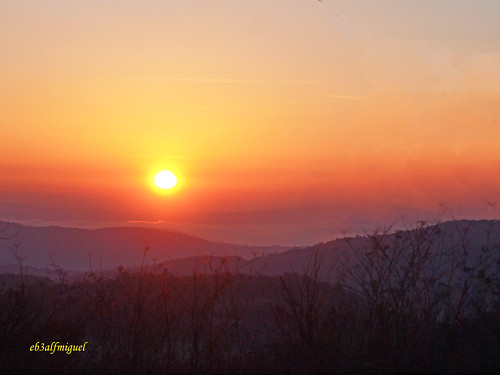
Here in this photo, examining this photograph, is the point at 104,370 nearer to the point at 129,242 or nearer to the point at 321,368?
the point at 321,368

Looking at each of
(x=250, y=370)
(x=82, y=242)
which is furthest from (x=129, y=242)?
(x=250, y=370)

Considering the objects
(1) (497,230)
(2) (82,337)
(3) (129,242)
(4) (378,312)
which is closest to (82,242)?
(3) (129,242)

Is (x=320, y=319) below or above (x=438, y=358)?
above

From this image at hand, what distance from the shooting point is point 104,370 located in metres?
7.16

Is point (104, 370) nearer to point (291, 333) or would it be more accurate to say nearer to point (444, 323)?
point (291, 333)

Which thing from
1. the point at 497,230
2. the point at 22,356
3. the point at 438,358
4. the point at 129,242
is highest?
the point at 129,242

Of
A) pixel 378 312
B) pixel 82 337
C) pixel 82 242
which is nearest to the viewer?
pixel 378 312

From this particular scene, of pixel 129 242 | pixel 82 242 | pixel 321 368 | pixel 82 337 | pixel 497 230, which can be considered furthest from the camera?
pixel 82 242

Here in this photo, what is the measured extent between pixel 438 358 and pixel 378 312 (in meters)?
0.86

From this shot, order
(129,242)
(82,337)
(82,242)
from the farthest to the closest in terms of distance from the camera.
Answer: (82,242), (129,242), (82,337)

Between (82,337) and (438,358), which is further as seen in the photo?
(82,337)

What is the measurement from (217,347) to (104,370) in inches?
56.0

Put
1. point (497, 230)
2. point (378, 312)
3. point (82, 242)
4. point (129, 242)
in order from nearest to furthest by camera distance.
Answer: point (378, 312)
point (497, 230)
point (129, 242)
point (82, 242)

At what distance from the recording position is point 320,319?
761cm
